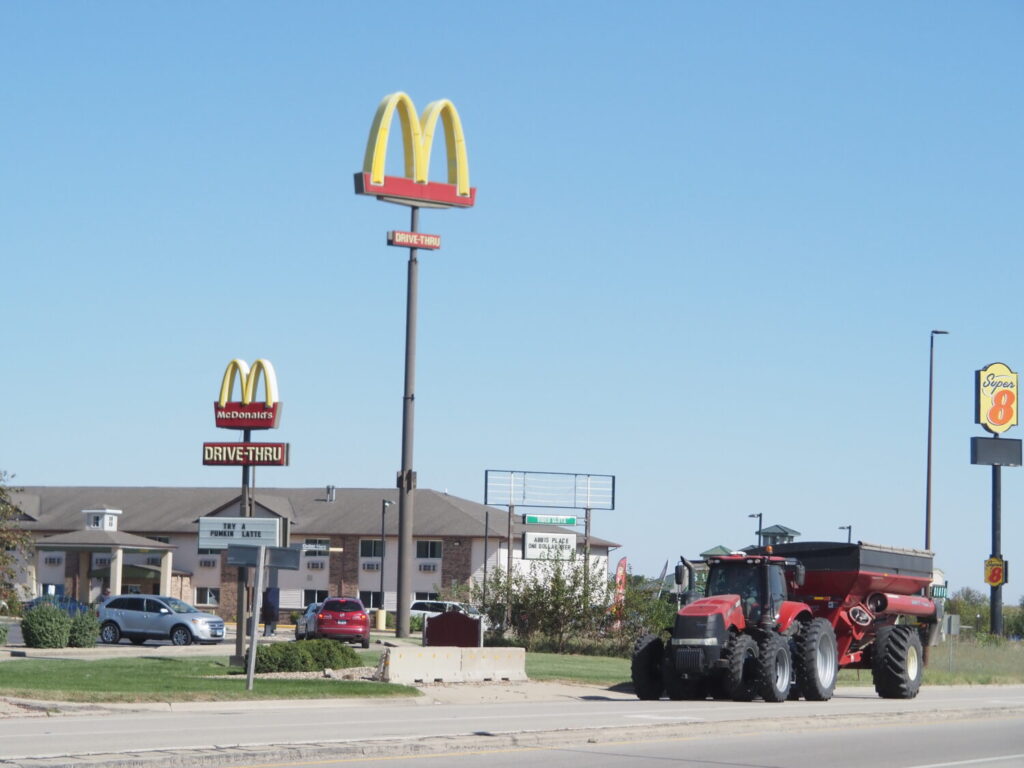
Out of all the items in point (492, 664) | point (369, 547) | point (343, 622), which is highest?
point (492, 664)

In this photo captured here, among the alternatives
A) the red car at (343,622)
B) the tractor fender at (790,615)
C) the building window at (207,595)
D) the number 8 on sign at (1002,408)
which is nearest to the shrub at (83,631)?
the red car at (343,622)

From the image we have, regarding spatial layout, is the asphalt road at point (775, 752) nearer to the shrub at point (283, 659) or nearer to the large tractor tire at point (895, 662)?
the large tractor tire at point (895, 662)

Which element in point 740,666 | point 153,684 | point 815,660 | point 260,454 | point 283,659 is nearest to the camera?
point 740,666

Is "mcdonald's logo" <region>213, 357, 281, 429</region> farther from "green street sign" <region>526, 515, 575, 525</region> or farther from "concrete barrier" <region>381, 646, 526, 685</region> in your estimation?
"green street sign" <region>526, 515, 575, 525</region>

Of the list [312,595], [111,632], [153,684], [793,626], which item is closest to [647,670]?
[793,626]

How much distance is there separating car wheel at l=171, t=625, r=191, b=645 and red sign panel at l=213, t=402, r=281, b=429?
9.55 meters

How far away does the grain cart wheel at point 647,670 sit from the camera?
77.4 feet

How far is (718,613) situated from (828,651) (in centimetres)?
282

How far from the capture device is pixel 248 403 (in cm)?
3319

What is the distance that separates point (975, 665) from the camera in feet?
121

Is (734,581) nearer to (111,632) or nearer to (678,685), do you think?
(678,685)

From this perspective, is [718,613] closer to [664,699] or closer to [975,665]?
[664,699]

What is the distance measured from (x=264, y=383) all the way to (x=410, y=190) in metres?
6.21

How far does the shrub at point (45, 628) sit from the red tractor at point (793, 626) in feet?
53.9
